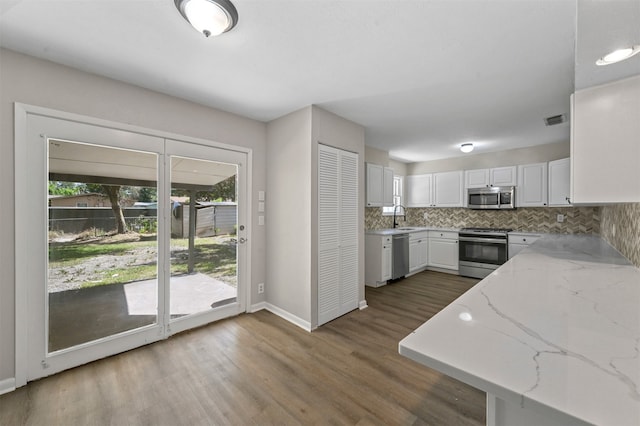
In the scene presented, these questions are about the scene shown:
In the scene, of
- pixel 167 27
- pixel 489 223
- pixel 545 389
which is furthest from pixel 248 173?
pixel 489 223

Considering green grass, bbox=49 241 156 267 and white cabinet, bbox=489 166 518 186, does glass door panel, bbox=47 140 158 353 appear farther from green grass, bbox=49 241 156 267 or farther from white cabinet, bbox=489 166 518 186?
white cabinet, bbox=489 166 518 186

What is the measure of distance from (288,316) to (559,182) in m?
4.77

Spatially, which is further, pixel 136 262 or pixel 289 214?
pixel 289 214

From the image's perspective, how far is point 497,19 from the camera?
5.19 feet

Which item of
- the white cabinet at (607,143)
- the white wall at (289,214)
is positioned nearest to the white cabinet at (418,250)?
the white wall at (289,214)

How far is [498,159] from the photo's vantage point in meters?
5.05

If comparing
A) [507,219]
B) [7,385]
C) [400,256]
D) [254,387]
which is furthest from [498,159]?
[7,385]

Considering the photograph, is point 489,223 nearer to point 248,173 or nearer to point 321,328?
point 321,328

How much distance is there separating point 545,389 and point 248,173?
126 inches

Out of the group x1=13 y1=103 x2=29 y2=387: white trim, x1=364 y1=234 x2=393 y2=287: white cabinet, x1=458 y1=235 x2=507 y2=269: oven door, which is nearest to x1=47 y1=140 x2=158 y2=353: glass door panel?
x1=13 y1=103 x2=29 y2=387: white trim

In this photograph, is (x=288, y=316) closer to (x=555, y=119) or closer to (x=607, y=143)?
(x=607, y=143)

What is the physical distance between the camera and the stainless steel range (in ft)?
14.9

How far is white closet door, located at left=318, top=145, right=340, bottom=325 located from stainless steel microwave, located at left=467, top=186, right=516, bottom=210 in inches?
137

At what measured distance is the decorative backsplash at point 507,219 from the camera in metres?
4.30
